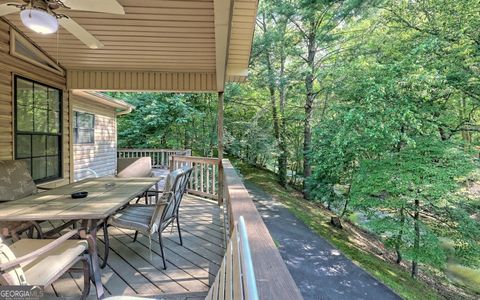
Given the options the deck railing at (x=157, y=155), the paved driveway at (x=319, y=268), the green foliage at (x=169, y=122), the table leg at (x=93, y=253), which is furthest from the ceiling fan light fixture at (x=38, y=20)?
the green foliage at (x=169, y=122)

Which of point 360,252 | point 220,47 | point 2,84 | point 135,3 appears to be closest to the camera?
point 135,3

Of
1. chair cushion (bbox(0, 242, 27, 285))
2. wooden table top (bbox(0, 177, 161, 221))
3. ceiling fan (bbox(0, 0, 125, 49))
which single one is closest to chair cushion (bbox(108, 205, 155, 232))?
wooden table top (bbox(0, 177, 161, 221))

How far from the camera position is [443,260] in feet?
17.7

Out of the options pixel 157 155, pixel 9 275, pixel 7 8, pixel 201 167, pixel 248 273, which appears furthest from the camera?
pixel 157 155

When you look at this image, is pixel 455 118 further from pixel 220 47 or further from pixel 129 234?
pixel 129 234

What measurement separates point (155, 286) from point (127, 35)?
321 cm

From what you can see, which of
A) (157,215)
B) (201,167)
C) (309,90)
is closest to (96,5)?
(157,215)

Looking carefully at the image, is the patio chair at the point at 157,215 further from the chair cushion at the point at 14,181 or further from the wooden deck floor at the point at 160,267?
the chair cushion at the point at 14,181

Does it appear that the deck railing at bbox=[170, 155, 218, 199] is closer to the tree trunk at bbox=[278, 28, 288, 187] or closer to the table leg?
the table leg

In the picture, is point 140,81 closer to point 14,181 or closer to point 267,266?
point 14,181

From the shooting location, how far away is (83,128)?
7.54 meters

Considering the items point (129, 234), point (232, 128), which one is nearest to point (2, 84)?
point (129, 234)

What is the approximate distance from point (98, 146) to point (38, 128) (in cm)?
419

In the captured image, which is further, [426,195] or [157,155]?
[157,155]
